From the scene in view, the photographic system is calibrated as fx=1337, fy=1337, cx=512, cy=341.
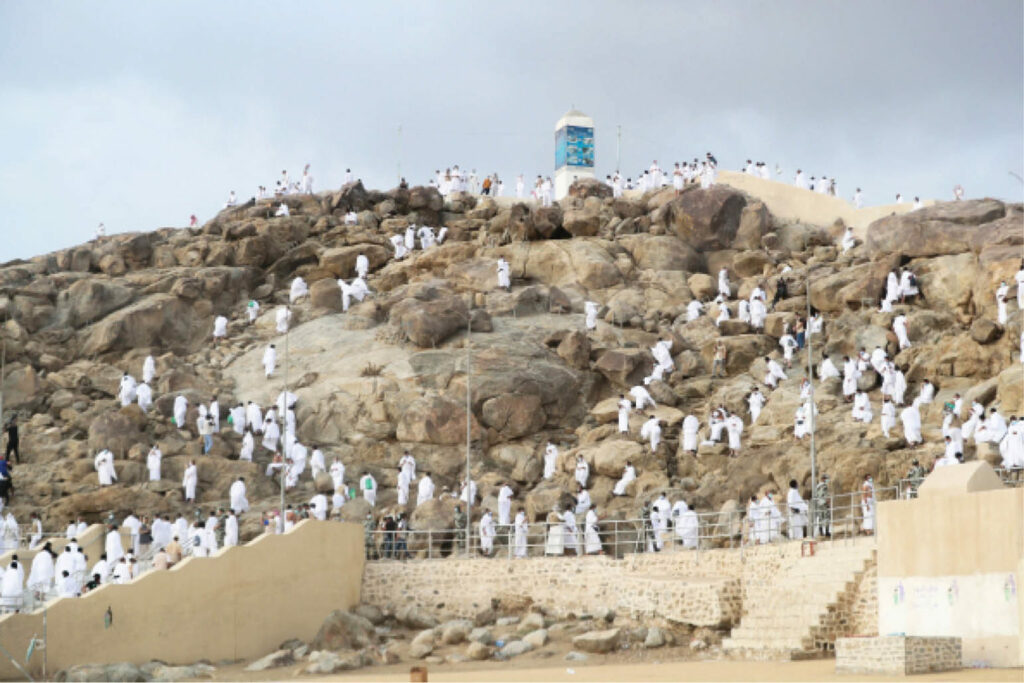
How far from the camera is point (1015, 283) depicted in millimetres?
33750

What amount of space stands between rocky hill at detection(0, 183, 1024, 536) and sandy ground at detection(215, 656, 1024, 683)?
633 cm

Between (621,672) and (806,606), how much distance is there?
3164mm

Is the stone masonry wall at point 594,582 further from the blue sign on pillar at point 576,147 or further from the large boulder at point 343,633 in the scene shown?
the blue sign on pillar at point 576,147

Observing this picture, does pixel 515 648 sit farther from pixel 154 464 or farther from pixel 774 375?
pixel 774 375

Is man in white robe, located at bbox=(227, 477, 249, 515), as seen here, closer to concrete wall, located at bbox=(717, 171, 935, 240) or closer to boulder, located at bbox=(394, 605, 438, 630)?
boulder, located at bbox=(394, 605, 438, 630)

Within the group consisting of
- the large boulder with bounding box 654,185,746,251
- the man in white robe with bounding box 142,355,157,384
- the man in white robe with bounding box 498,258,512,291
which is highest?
the large boulder with bounding box 654,185,746,251

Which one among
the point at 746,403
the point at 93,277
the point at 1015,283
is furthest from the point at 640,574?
the point at 93,277

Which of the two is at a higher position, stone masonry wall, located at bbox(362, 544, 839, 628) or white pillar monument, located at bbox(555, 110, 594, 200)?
white pillar monument, located at bbox(555, 110, 594, 200)

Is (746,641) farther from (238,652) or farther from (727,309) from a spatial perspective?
(727,309)

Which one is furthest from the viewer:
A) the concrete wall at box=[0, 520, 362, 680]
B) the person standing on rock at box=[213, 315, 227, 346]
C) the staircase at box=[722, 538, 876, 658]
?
the person standing on rock at box=[213, 315, 227, 346]

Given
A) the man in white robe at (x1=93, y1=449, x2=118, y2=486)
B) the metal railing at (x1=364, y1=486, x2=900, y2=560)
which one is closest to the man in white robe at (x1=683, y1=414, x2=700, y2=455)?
the metal railing at (x1=364, y1=486, x2=900, y2=560)

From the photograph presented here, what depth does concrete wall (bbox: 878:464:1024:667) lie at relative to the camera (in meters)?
A: 18.2

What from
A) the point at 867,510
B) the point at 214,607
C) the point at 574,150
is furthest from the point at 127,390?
the point at 574,150

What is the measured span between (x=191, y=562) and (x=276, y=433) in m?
9.26
